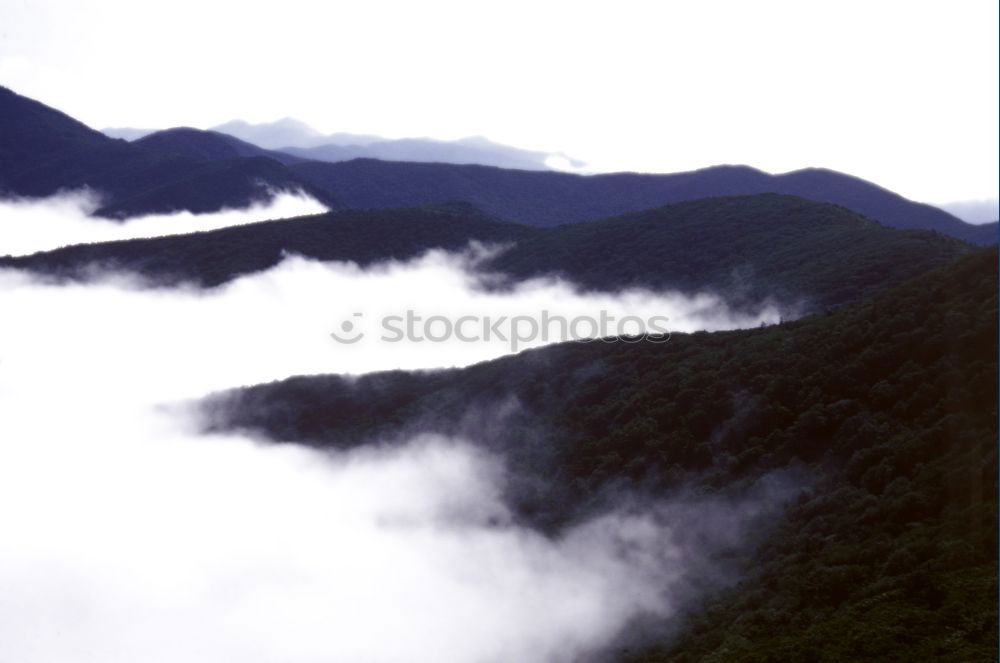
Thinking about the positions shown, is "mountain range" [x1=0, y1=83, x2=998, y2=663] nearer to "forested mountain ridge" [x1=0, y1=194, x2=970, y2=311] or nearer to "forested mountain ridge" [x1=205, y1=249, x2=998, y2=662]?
"forested mountain ridge" [x1=205, y1=249, x2=998, y2=662]

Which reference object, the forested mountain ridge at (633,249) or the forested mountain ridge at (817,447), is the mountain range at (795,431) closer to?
the forested mountain ridge at (817,447)

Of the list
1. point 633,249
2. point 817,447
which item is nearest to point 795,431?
point 817,447

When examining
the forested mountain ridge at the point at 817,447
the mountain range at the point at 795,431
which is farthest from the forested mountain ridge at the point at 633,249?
the forested mountain ridge at the point at 817,447

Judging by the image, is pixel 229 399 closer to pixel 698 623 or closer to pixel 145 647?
pixel 145 647

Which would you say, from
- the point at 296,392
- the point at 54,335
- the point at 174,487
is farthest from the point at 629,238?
the point at 54,335

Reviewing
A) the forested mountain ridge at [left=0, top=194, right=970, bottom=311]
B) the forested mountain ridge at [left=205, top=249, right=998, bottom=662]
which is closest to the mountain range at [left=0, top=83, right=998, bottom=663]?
the forested mountain ridge at [left=205, top=249, right=998, bottom=662]

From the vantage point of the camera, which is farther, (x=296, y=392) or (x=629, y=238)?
(x=629, y=238)

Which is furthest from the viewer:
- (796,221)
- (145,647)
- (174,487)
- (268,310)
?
(268,310)
